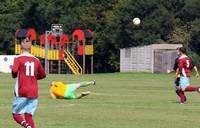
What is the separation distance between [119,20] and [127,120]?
58943 millimetres

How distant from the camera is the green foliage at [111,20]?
72.6 metres

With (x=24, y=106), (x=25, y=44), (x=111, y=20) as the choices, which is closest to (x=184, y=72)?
(x=24, y=106)

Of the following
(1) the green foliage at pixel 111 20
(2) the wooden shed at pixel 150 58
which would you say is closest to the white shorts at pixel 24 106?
(2) the wooden shed at pixel 150 58

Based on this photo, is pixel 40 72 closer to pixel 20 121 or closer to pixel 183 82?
pixel 20 121

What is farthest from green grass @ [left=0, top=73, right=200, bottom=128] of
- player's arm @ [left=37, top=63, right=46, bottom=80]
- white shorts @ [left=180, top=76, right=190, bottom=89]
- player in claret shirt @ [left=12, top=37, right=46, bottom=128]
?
player's arm @ [left=37, top=63, right=46, bottom=80]

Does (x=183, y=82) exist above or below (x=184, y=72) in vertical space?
below

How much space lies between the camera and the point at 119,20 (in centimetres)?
7525

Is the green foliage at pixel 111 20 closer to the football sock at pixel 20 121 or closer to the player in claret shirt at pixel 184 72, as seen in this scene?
the player in claret shirt at pixel 184 72

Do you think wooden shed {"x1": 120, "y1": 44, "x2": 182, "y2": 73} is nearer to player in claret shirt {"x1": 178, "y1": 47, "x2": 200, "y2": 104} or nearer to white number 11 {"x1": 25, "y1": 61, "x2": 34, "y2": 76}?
player in claret shirt {"x1": 178, "y1": 47, "x2": 200, "y2": 104}

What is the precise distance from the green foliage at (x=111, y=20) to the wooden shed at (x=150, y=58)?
20.9 ft

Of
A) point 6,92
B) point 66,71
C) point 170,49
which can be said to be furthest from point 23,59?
point 66,71

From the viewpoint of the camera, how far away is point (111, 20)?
252 ft

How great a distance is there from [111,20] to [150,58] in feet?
51.7

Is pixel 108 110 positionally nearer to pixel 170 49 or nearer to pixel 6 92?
pixel 6 92
